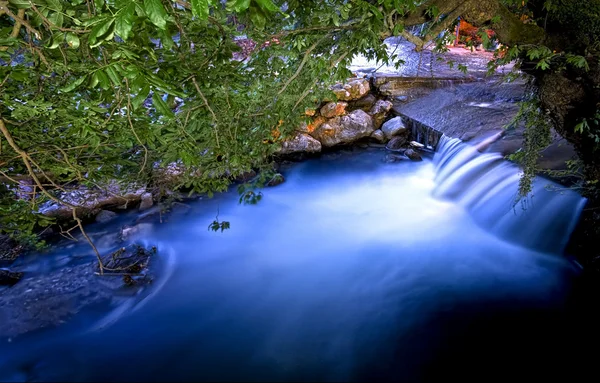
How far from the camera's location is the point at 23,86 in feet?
7.24

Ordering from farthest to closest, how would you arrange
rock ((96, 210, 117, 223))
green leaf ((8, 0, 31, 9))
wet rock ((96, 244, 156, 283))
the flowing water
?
rock ((96, 210, 117, 223)) < wet rock ((96, 244, 156, 283)) < the flowing water < green leaf ((8, 0, 31, 9))

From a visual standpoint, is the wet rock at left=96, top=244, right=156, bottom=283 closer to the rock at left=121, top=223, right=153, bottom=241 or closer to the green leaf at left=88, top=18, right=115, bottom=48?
the rock at left=121, top=223, right=153, bottom=241

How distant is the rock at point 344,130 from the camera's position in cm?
852

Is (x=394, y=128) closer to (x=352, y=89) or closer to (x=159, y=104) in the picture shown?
(x=352, y=89)

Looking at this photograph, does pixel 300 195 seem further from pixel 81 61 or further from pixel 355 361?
pixel 81 61

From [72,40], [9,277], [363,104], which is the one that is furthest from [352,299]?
[363,104]

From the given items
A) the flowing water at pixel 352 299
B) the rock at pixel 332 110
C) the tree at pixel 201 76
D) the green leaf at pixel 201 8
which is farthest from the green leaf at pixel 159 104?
the rock at pixel 332 110

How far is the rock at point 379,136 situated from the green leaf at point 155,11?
317 inches

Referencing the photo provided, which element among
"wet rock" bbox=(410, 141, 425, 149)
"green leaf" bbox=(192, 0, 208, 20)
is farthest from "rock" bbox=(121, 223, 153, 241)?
"wet rock" bbox=(410, 141, 425, 149)

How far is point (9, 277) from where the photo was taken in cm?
473

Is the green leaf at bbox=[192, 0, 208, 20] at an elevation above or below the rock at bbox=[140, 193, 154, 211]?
above

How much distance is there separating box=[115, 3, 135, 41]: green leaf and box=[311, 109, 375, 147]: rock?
24.6 feet

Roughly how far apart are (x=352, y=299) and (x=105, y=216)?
451 cm

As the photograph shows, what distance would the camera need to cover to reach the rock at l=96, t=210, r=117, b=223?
6125 millimetres
